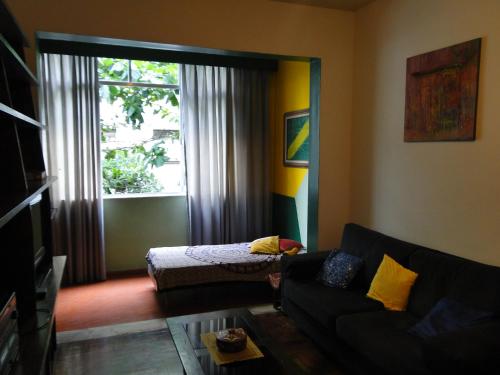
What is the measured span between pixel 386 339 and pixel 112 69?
4.17m

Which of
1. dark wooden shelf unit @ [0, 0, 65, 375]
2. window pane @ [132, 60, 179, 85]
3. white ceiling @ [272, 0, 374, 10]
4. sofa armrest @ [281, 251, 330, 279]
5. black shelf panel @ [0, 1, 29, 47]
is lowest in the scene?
sofa armrest @ [281, 251, 330, 279]

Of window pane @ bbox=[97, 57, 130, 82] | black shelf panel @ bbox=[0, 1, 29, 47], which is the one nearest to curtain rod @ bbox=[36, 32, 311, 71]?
window pane @ bbox=[97, 57, 130, 82]

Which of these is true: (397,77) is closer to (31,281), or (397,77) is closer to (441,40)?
(441,40)

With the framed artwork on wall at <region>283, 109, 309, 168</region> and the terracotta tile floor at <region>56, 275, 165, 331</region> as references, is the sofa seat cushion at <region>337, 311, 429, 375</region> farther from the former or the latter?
the framed artwork on wall at <region>283, 109, 309, 168</region>

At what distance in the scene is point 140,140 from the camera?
5.14 metres

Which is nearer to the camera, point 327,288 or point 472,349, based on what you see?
point 472,349

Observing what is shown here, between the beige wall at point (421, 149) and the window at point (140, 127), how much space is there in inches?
94.7

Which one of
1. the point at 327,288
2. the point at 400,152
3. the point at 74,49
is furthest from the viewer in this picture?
the point at 74,49

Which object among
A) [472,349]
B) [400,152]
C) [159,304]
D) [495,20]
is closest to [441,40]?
[495,20]

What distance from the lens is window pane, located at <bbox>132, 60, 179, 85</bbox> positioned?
4953 mm

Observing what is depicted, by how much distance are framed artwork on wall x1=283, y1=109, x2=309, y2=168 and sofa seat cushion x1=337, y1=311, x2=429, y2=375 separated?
2.33m

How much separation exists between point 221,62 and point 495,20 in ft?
10.4

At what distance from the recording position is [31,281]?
79.0 inches

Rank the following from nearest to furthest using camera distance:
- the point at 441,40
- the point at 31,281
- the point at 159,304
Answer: the point at 31,281
the point at 441,40
the point at 159,304
